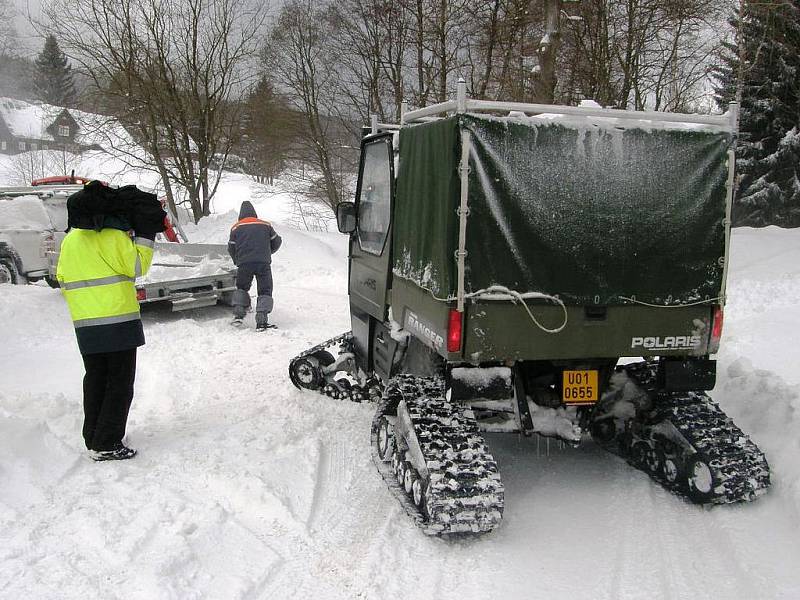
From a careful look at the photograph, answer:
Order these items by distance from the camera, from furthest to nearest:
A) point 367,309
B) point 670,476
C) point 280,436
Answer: point 367,309 → point 280,436 → point 670,476

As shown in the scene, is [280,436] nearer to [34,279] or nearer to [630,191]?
[630,191]

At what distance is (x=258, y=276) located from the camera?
9766 mm

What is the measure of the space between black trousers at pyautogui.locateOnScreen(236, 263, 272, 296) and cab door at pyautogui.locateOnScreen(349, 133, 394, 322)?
144 inches

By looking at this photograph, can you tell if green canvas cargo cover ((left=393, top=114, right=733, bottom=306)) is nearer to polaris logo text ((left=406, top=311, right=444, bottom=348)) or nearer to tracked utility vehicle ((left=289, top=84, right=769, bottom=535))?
tracked utility vehicle ((left=289, top=84, right=769, bottom=535))

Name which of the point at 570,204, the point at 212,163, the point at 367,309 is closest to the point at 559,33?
the point at 367,309

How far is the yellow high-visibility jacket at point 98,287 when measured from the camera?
15.6ft

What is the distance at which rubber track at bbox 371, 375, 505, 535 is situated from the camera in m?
3.67

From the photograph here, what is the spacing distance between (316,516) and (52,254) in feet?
33.4

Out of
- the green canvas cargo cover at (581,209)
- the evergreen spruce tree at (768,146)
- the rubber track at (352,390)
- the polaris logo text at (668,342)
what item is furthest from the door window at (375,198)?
the evergreen spruce tree at (768,146)

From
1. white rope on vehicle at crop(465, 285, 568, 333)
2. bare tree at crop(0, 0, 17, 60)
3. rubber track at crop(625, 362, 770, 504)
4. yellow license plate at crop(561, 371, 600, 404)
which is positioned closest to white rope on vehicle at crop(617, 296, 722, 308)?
white rope on vehicle at crop(465, 285, 568, 333)

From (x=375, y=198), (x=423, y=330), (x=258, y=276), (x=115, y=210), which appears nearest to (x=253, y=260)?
(x=258, y=276)

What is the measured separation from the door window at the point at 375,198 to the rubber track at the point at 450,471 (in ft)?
4.67

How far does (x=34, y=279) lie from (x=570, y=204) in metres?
11.2

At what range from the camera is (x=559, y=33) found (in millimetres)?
13203
